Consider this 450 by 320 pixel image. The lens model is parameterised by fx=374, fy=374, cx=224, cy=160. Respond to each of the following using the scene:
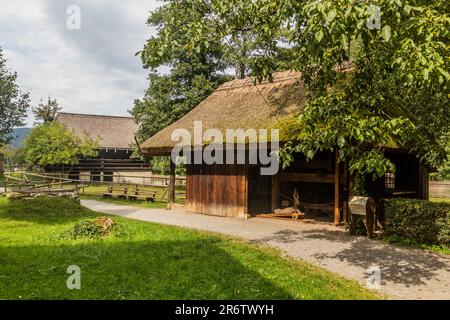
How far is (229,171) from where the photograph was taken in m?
14.2

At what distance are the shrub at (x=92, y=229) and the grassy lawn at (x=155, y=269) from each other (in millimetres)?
267

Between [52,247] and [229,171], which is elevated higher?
[229,171]

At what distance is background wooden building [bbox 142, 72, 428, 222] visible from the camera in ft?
44.4

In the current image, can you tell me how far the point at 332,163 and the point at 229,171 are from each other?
3.85 m

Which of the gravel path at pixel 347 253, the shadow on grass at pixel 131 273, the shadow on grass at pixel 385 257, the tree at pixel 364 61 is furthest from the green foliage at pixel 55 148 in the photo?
the tree at pixel 364 61

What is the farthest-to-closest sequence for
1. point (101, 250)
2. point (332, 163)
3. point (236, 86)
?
point (236, 86)
point (332, 163)
point (101, 250)

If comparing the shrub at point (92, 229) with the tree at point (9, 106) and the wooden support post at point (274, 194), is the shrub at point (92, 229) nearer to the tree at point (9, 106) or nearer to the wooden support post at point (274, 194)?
the wooden support post at point (274, 194)

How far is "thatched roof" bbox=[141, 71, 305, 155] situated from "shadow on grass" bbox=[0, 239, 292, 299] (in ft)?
20.6

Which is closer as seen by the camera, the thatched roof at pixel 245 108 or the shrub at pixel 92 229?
the shrub at pixel 92 229

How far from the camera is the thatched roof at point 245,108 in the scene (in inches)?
534

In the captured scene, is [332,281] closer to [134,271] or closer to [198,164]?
[134,271]

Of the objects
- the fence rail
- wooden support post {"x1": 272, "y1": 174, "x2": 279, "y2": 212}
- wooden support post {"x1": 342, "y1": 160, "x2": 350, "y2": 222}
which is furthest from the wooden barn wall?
the fence rail
